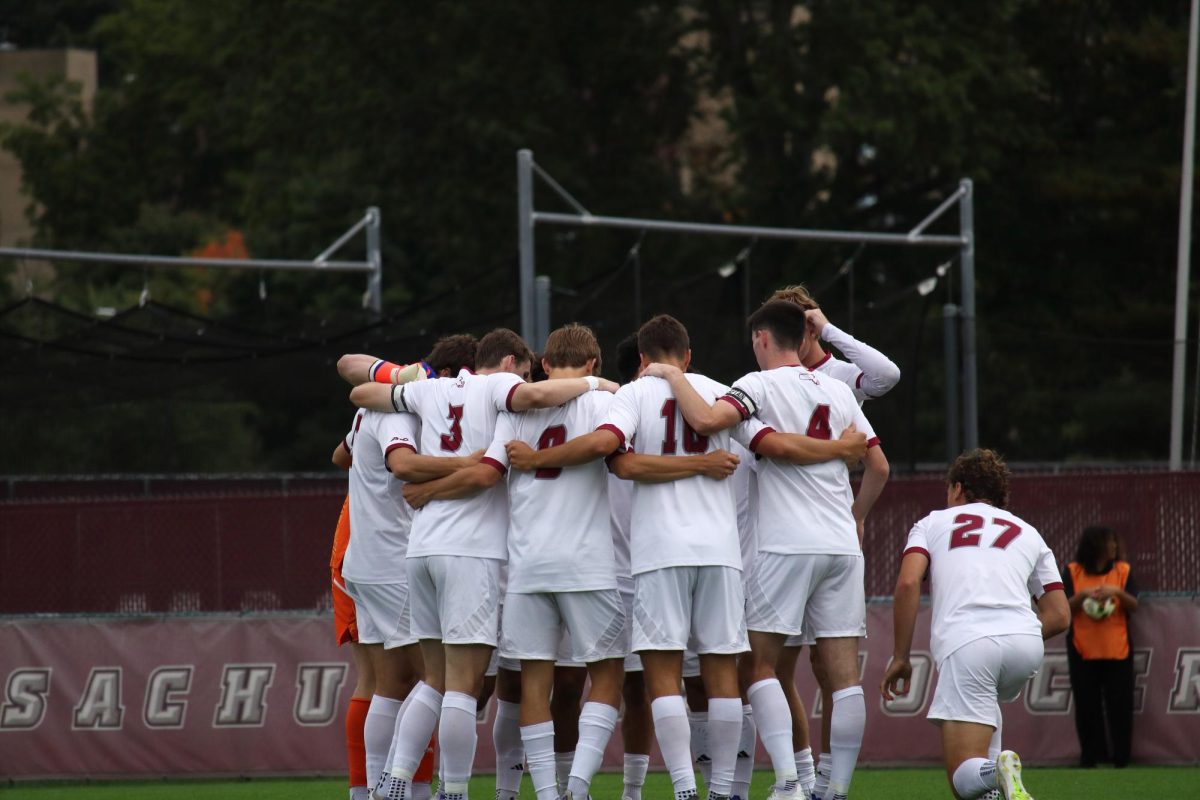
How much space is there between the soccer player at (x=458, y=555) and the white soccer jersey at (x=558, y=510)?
0.34 feet

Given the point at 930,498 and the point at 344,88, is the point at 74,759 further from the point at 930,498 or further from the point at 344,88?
the point at 344,88

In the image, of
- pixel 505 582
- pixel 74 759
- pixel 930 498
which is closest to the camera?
pixel 505 582

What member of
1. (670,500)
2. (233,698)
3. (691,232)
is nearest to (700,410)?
(670,500)

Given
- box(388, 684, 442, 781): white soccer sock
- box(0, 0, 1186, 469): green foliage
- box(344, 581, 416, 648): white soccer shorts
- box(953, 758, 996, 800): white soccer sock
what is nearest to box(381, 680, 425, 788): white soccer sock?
box(388, 684, 442, 781): white soccer sock

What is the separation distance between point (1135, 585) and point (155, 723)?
6904mm

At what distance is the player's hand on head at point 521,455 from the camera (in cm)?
793

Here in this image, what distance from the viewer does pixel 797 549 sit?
26.4 feet

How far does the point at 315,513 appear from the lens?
1384 centimetres

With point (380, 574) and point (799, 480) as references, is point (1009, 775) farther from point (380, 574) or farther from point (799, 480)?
point (380, 574)

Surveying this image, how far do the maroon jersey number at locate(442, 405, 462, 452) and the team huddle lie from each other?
0.01 m

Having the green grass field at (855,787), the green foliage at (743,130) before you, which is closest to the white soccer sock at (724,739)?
the green grass field at (855,787)

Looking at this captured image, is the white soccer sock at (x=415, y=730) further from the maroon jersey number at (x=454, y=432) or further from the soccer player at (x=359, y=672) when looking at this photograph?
the maroon jersey number at (x=454, y=432)

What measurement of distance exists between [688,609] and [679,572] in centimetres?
18

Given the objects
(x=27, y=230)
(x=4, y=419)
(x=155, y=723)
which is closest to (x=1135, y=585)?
(x=155, y=723)
